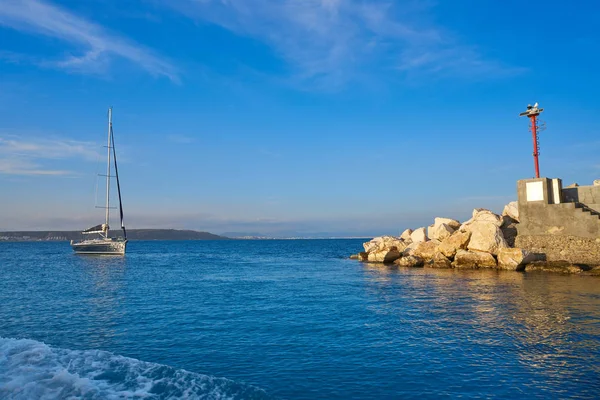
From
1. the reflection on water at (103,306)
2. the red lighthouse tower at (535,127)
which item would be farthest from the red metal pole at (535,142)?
the reflection on water at (103,306)

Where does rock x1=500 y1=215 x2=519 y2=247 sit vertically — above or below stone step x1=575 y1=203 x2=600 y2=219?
below

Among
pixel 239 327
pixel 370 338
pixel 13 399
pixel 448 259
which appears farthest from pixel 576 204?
pixel 13 399

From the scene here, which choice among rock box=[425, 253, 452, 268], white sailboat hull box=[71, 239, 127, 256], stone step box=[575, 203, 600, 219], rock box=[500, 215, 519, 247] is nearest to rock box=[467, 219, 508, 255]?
rock box=[500, 215, 519, 247]

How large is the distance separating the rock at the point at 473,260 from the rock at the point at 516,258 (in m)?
1.40

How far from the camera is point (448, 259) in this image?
37906 millimetres

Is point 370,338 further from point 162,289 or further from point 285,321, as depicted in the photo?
point 162,289

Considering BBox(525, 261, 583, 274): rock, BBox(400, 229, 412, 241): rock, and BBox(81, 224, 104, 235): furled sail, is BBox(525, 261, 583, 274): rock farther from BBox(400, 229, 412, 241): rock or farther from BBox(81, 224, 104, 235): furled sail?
BBox(81, 224, 104, 235): furled sail

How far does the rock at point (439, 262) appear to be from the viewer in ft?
123

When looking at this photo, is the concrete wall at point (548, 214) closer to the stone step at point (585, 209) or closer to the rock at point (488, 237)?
the stone step at point (585, 209)

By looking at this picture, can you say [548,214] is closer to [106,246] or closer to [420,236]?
[420,236]

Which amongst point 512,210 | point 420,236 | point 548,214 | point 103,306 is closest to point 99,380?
point 103,306

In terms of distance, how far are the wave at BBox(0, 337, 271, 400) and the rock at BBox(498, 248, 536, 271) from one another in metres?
29.0

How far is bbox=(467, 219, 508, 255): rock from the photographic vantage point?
34.7m

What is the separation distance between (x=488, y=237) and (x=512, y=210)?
5220mm
